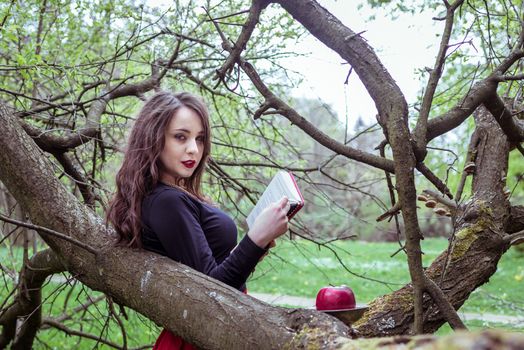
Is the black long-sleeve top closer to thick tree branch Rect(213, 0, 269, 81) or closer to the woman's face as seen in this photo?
the woman's face

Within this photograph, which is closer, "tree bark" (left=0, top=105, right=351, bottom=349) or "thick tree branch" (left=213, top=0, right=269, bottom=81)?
"tree bark" (left=0, top=105, right=351, bottom=349)

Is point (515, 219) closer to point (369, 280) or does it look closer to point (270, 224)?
point (270, 224)

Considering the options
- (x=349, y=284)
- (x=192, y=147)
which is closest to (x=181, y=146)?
(x=192, y=147)

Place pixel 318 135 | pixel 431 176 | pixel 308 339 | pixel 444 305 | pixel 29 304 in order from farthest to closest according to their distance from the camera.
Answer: pixel 29 304 < pixel 431 176 < pixel 318 135 < pixel 444 305 < pixel 308 339

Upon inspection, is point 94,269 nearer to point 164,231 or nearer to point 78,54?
point 164,231

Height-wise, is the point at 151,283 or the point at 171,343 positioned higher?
the point at 151,283

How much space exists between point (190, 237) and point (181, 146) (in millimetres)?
410

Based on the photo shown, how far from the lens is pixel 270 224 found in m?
1.85

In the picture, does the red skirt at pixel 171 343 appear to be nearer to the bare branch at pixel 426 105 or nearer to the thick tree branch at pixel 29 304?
the bare branch at pixel 426 105

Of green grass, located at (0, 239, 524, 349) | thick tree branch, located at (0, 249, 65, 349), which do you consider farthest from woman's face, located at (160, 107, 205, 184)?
green grass, located at (0, 239, 524, 349)

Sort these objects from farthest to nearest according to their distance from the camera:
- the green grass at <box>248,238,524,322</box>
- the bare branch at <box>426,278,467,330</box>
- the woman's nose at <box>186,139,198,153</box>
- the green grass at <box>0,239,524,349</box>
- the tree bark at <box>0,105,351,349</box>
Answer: the green grass at <box>248,238,524,322</box> → the green grass at <box>0,239,524,349</box> → the woman's nose at <box>186,139,198,153</box> → the bare branch at <box>426,278,467,330</box> → the tree bark at <box>0,105,351,349</box>

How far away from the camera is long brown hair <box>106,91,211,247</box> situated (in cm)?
207

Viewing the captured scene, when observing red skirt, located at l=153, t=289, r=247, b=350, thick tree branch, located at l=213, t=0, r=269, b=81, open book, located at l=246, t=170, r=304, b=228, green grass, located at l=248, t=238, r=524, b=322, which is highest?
green grass, located at l=248, t=238, r=524, b=322

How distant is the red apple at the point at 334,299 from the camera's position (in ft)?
5.83
